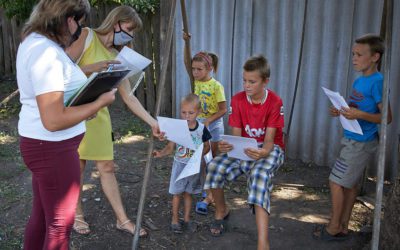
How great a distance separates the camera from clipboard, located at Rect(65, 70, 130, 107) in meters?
2.24

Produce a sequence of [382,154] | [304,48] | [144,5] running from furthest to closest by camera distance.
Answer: [144,5]
[304,48]
[382,154]

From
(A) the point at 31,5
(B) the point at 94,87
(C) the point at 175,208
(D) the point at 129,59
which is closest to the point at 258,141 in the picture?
(C) the point at 175,208

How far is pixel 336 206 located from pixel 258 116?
3.09ft

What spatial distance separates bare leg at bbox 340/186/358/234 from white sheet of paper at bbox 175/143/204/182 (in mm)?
1234

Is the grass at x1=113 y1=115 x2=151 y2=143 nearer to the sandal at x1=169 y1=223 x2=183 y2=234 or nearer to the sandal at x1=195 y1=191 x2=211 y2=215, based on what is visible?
the sandal at x1=195 y1=191 x2=211 y2=215

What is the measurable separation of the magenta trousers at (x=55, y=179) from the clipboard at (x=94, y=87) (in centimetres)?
22

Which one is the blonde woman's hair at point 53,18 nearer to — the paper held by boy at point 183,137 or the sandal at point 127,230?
the paper held by boy at point 183,137

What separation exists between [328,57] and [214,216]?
2.17 metres

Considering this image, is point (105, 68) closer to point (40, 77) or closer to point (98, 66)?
point (98, 66)

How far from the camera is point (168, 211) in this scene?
407 cm

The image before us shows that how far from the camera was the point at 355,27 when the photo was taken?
14.9 ft

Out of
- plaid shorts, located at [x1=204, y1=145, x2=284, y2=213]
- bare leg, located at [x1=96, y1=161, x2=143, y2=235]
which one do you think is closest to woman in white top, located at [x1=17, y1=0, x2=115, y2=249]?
bare leg, located at [x1=96, y1=161, x2=143, y2=235]

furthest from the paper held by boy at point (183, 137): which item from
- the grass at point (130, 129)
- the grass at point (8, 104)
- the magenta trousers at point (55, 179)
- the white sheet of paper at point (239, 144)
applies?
the grass at point (8, 104)

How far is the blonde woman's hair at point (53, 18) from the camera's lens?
2.19 meters
